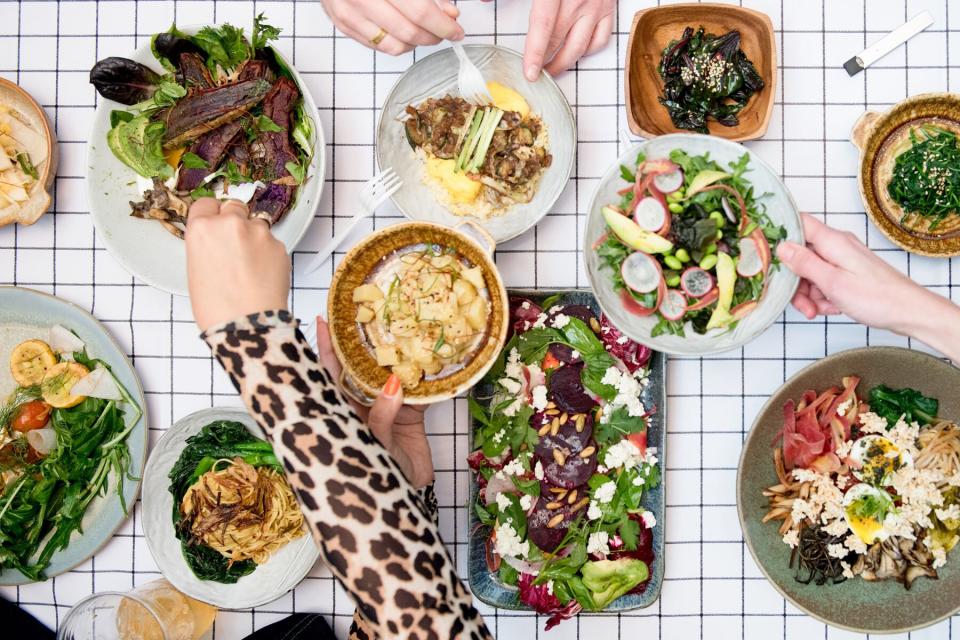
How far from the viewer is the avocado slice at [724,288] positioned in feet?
5.61

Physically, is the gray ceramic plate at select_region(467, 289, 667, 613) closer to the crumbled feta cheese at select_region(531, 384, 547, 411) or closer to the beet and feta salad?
the beet and feta salad

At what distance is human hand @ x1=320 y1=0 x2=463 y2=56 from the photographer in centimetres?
174

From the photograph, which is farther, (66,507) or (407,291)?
(66,507)

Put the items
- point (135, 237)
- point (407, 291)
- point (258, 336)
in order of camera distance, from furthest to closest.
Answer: point (135, 237), point (407, 291), point (258, 336)

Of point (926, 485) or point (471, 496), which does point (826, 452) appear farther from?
point (471, 496)

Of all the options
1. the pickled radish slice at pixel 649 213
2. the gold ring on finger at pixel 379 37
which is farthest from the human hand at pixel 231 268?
the pickled radish slice at pixel 649 213

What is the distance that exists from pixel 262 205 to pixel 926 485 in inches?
76.0

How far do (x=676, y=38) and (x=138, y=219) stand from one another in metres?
1.58

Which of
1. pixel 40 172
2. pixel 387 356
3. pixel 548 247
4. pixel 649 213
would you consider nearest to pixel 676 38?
pixel 649 213

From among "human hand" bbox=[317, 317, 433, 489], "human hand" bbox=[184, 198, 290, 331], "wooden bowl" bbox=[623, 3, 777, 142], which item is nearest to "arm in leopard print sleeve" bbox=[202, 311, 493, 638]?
"human hand" bbox=[184, 198, 290, 331]

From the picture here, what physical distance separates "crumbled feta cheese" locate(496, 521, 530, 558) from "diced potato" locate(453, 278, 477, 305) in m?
0.63

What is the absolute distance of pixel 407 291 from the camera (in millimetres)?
1777

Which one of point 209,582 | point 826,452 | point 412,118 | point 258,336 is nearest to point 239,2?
point 412,118

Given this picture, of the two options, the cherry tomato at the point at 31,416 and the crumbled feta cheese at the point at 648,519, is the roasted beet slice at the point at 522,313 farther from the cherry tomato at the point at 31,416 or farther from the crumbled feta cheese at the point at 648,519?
the cherry tomato at the point at 31,416
